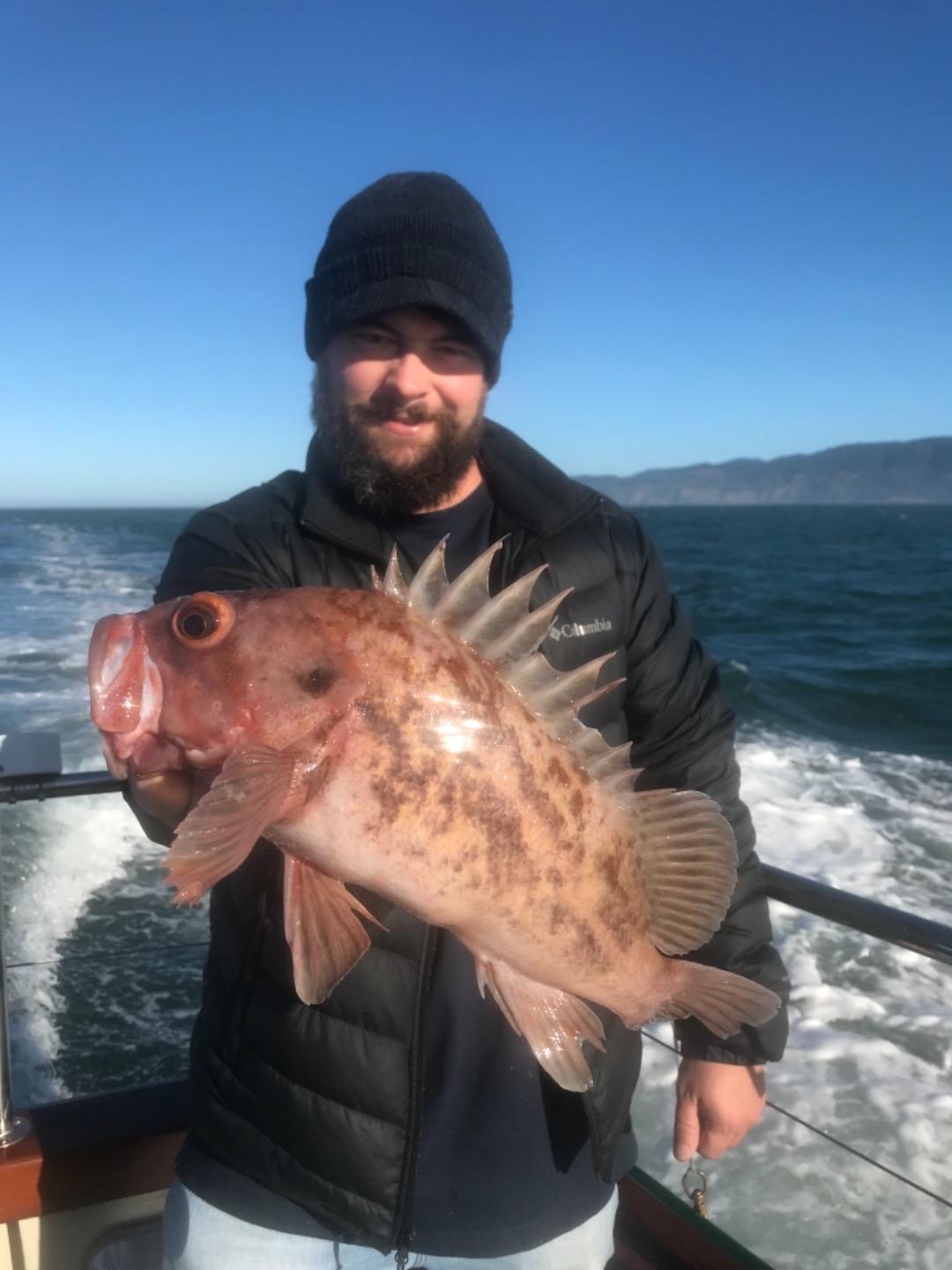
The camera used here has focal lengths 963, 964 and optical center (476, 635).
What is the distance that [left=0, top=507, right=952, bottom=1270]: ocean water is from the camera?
4.82 meters

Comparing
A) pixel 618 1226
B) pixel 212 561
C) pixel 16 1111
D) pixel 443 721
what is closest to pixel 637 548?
pixel 443 721

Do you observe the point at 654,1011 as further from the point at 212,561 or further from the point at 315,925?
the point at 212,561

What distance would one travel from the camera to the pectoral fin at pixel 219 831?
165 cm

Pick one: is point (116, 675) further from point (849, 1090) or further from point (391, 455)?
point (849, 1090)

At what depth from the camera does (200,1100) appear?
7.36 ft

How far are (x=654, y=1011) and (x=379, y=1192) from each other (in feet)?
2.37

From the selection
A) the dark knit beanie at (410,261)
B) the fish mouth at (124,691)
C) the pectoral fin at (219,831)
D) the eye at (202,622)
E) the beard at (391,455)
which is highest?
the dark knit beanie at (410,261)

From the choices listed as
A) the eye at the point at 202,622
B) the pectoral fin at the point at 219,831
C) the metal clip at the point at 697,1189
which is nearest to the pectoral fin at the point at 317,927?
the pectoral fin at the point at 219,831

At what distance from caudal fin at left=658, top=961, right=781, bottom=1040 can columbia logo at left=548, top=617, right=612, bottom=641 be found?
2.60ft

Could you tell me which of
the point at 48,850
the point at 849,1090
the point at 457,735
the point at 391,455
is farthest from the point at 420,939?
the point at 48,850

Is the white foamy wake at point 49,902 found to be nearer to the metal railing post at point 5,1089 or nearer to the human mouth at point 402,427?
the metal railing post at point 5,1089

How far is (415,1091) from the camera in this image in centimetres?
212

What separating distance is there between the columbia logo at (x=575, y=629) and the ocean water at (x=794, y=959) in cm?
176

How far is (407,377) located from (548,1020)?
1.56 metres
